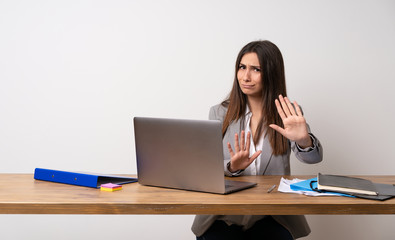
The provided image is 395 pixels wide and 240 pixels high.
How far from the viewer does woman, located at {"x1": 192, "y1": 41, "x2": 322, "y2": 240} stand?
1.91 metres

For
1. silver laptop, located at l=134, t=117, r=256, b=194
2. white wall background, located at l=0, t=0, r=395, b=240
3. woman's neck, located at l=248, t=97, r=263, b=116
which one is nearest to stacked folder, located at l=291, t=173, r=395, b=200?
silver laptop, located at l=134, t=117, r=256, b=194

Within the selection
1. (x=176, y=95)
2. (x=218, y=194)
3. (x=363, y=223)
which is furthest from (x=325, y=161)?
(x=218, y=194)

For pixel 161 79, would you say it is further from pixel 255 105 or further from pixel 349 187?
pixel 349 187

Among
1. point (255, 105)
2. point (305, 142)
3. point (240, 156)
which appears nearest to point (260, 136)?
point (255, 105)

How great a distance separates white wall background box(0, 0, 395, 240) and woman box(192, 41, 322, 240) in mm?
830

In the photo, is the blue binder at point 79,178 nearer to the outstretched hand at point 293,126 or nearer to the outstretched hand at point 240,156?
the outstretched hand at point 240,156

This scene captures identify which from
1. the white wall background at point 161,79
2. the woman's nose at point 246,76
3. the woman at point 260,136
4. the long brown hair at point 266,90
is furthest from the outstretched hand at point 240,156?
the white wall background at point 161,79

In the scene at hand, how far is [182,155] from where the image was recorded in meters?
1.62

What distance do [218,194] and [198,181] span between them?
9 cm

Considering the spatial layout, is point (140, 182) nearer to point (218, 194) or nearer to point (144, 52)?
point (218, 194)

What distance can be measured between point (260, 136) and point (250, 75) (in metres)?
0.32

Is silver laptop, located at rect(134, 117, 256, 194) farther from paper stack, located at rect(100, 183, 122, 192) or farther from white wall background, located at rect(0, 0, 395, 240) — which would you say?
white wall background, located at rect(0, 0, 395, 240)

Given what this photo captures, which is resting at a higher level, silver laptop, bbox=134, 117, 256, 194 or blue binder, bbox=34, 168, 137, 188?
silver laptop, bbox=134, 117, 256, 194

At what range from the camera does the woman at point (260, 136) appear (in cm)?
191
